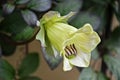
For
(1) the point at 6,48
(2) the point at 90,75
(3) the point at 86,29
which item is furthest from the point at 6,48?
(3) the point at 86,29

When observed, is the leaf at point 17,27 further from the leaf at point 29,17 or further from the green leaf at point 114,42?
the green leaf at point 114,42

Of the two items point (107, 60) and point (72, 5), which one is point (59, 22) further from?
point (107, 60)

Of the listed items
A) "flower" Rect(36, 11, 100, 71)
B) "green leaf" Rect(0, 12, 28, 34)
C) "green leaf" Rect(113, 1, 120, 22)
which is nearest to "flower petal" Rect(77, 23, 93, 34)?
"flower" Rect(36, 11, 100, 71)

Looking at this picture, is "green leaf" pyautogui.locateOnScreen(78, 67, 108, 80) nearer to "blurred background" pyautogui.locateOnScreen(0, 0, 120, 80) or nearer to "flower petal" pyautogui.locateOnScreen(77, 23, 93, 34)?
"blurred background" pyautogui.locateOnScreen(0, 0, 120, 80)

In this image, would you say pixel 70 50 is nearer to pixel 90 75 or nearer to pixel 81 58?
pixel 81 58

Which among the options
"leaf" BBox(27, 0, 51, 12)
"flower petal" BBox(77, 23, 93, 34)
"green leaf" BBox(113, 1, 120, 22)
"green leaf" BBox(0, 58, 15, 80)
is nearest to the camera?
"flower petal" BBox(77, 23, 93, 34)

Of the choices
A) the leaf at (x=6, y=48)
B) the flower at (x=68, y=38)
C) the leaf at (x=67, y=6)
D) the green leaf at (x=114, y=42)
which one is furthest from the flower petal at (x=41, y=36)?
the green leaf at (x=114, y=42)
